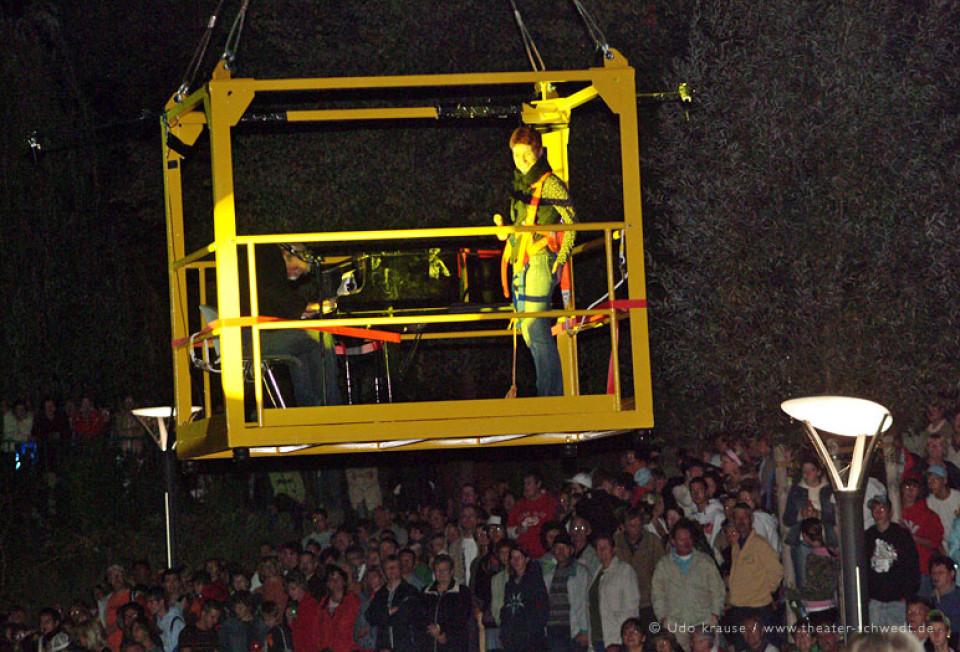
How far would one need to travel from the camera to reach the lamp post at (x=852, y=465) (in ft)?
28.5

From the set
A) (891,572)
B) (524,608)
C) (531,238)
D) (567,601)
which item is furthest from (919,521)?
(531,238)

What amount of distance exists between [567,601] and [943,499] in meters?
3.39

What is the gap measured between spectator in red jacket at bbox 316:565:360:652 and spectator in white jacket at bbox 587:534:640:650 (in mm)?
2396

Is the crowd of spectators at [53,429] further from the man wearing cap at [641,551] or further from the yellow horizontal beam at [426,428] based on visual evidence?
the yellow horizontal beam at [426,428]

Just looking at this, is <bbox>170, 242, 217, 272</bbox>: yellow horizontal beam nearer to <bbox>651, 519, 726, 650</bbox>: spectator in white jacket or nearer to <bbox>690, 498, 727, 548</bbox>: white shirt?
<bbox>651, 519, 726, 650</bbox>: spectator in white jacket

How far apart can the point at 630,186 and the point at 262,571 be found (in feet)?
26.4

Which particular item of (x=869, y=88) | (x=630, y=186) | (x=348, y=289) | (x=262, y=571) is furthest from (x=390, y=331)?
(x=262, y=571)

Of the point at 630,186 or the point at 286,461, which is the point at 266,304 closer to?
the point at 630,186

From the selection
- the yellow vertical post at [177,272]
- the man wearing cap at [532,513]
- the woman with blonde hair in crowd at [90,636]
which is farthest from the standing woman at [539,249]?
the woman with blonde hair in crowd at [90,636]

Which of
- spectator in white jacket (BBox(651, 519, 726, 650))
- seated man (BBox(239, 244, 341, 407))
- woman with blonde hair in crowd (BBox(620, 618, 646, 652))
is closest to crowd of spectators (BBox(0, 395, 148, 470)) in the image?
spectator in white jacket (BBox(651, 519, 726, 650))

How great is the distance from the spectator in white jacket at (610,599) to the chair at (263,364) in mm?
4124

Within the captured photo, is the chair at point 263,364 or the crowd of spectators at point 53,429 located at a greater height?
the chair at point 263,364

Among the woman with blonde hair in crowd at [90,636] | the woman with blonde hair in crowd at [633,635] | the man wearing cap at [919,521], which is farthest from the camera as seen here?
the woman with blonde hair in crowd at [90,636]

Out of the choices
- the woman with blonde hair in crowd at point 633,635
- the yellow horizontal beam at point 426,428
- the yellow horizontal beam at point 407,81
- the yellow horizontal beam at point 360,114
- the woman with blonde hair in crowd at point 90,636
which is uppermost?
the yellow horizontal beam at point 360,114
